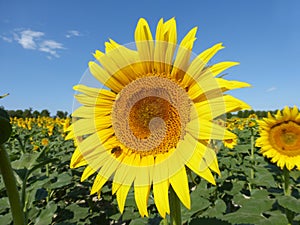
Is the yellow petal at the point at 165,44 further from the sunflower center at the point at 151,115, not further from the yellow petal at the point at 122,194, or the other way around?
the yellow petal at the point at 122,194

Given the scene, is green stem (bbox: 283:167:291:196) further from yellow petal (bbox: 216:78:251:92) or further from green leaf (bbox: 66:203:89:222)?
yellow petal (bbox: 216:78:251:92)

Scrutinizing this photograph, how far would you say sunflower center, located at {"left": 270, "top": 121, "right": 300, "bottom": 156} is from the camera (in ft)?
11.3

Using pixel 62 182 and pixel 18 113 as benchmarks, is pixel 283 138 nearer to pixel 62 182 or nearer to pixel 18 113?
pixel 62 182

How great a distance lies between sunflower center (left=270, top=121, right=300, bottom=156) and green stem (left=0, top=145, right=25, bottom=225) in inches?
123

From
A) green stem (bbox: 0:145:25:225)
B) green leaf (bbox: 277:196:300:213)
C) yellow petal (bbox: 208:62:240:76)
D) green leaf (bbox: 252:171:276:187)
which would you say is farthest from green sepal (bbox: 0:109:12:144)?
green leaf (bbox: 252:171:276:187)

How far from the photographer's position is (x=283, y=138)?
3.48m

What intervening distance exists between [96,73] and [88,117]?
7.6 inches

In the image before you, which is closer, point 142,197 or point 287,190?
point 142,197

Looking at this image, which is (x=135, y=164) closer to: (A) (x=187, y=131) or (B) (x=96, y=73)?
(A) (x=187, y=131)

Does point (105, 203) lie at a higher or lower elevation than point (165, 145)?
lower

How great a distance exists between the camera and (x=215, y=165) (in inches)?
39.6

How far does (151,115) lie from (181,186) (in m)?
0.35

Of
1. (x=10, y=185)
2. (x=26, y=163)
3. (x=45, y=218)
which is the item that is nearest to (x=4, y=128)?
(x=10, y=185)

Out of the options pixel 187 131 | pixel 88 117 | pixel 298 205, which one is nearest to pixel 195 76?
pixel 187 131
